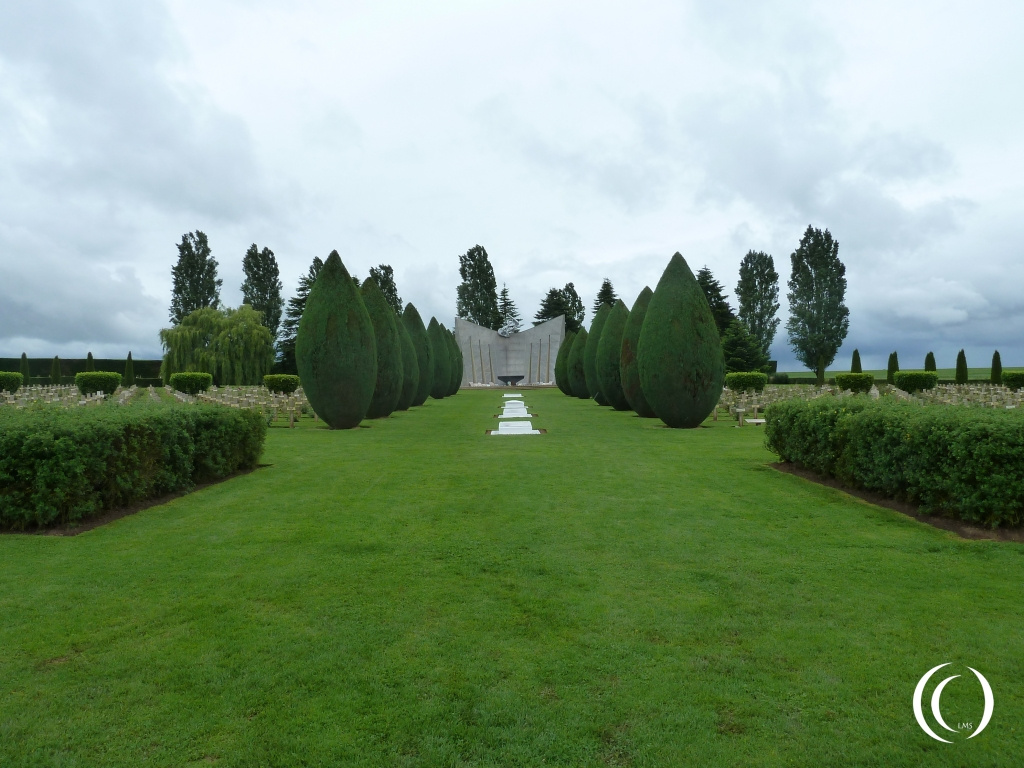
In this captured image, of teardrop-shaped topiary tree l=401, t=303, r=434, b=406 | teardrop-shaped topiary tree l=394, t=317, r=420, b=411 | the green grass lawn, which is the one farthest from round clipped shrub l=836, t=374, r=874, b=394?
the green grass lawn

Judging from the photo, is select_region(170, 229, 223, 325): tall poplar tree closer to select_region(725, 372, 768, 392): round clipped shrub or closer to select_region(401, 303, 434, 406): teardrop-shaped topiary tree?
select_region(401, 303, 434, 406): teardrop-shaped topiary tree

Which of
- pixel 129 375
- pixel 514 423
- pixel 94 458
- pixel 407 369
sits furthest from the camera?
pixel 129 375

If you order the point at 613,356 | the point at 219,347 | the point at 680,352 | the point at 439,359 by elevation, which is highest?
the point at 219,347

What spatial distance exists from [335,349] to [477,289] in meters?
46.9

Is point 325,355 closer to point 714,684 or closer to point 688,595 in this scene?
point 688,595

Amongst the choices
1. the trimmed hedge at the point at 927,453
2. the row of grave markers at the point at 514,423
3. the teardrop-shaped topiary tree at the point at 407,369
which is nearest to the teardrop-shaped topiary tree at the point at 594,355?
the row of grave markers at the point at 514,423

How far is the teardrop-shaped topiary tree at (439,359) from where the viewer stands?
30922mm

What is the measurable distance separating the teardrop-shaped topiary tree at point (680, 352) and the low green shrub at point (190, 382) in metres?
18.6

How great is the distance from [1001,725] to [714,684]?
1098mm

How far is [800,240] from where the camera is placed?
1857 inches

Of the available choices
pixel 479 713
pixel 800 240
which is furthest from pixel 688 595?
pixel 800 240

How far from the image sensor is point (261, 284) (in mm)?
51750

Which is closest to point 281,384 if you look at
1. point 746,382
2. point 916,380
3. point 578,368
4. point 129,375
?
point 578,368

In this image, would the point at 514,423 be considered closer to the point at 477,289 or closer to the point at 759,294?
the point at 759,294
